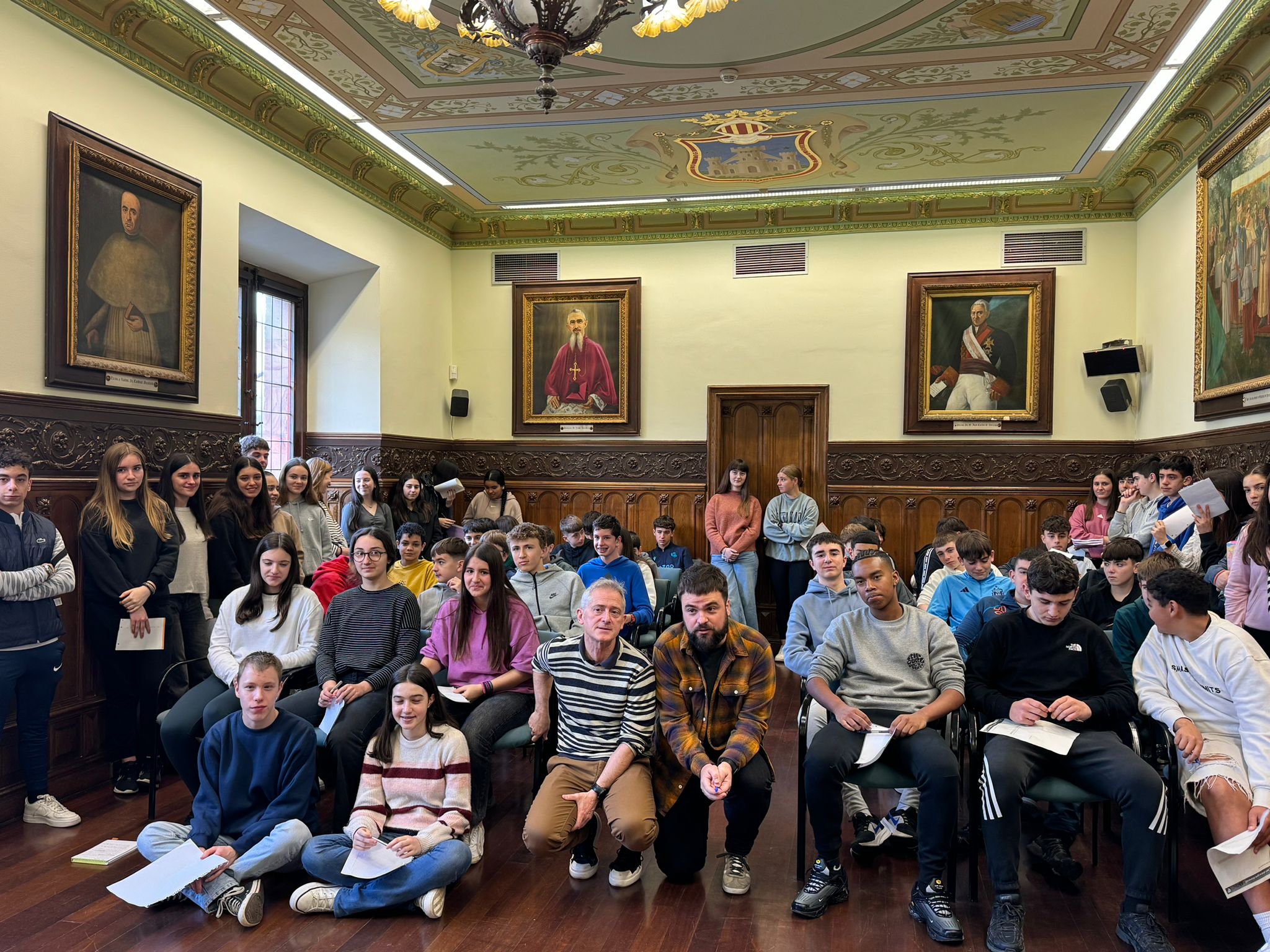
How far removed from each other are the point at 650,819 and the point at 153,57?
538 cm

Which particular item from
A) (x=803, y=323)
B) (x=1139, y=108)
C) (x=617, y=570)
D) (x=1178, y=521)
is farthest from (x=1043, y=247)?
(x=617, y=570)

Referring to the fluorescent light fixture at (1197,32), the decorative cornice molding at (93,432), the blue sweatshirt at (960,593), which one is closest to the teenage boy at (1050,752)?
the blue sweatshirt at (960,593)

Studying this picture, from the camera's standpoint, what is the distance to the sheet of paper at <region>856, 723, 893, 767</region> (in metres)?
3.33

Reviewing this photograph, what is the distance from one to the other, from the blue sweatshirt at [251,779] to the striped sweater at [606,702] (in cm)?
107

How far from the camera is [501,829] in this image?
13.5 ft

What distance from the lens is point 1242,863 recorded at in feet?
9.68

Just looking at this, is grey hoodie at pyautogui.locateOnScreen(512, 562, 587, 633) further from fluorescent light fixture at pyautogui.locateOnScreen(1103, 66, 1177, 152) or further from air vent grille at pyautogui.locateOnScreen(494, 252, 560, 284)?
air vent grille at pyautogui.locateOnScreen(494, 252, 560, 284)

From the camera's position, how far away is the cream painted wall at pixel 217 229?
14.8 ft

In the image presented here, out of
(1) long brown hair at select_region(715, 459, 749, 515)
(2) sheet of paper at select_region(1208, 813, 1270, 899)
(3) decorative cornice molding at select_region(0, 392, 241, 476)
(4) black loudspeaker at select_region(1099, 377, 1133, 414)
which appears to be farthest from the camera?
(1) long brown hair at select_region(715, 459, 749, 515)

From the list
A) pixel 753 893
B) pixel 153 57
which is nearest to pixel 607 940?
pixel 753 893

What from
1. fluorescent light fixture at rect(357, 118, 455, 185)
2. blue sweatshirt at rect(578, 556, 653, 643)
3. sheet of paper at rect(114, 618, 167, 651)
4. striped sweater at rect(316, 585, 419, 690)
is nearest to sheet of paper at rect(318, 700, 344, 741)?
striped sweater at rect(316, 585, 419, 690)

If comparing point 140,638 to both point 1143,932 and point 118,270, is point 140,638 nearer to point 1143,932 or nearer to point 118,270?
point 118,270

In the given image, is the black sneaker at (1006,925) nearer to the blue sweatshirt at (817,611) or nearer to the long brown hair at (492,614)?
the blue sweatshirt at (817,611)

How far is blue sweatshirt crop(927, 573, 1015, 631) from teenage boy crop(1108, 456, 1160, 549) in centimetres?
191
